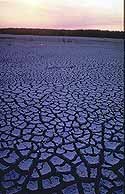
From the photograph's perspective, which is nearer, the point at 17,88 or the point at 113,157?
the point at 113,157

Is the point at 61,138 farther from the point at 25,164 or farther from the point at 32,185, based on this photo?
the point at 32,185

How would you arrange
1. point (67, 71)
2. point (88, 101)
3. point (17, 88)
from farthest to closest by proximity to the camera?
point (67, 71) < point (17, 88) < point (88, 101)

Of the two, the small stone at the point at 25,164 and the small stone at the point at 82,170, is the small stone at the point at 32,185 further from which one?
the small stone at the point at 82,170

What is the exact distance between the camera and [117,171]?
229 centimetres

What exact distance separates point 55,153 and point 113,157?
614 mm

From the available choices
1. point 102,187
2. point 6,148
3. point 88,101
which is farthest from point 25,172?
point 88,101

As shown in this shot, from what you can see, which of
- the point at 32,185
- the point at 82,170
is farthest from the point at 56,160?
the point at 32,185

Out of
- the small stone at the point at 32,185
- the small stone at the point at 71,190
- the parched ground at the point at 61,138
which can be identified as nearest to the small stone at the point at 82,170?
the parched ground at the point at 61,138

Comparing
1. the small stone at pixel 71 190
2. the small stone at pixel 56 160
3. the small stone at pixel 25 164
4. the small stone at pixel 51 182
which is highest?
the small stone at pixel 25 164

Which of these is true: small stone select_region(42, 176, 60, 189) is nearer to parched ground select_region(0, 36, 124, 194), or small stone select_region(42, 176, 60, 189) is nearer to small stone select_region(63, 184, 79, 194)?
parched ground select_region(0, 36, 124, 194)

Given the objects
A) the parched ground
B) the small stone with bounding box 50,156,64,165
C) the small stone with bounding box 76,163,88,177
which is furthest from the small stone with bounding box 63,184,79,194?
the small stone with bounding box 50,156,64,165

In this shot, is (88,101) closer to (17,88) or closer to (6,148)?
(17,88)

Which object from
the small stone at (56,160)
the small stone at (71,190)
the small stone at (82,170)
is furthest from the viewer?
the small stone at (56,160)

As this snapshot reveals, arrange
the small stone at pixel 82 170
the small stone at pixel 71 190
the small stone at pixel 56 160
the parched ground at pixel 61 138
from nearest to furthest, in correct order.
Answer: the small stone at pixel 71 190, the parched ground at pixel 61 138, the small stone at pixel 82 170, the small stone at pixel 56 160
